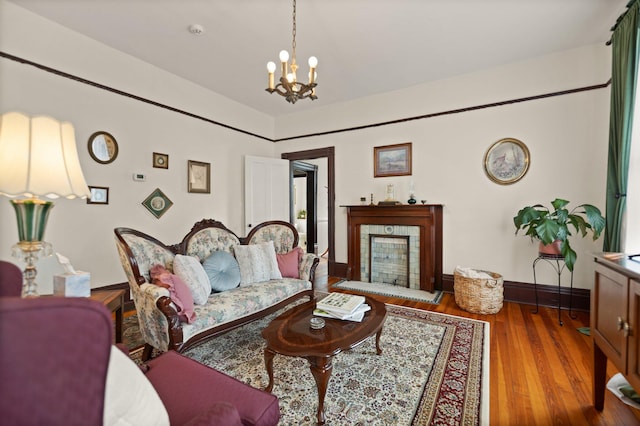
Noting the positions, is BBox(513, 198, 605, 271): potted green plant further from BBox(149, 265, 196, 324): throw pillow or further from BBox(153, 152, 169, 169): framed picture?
BBox(153, 152, 169, 169): framed picture

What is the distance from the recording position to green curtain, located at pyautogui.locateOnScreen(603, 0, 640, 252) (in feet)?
7.57

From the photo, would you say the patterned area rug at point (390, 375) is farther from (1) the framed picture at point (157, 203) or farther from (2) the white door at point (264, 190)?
(2) the white door at point (264, 190)

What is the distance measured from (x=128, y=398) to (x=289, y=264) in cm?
250

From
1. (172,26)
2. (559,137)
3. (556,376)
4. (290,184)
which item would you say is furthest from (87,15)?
(559,137)

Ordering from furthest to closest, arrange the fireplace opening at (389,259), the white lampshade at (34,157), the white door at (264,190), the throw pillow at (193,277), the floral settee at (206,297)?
the white door at (264,190), the fireplace opening at (389,259), the throw pillow at (193,277), the floral settee at (206,297), the white lampshade at (34,157)

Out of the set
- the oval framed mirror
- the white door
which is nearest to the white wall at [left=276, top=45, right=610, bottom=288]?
the white door

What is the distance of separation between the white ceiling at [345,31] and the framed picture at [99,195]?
1.68 meters

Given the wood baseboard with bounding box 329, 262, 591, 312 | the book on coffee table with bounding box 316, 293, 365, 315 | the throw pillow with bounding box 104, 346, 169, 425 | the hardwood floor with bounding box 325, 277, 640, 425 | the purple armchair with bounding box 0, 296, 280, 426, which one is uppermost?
the purple armchair with bounding box 0, 296, 280, 426

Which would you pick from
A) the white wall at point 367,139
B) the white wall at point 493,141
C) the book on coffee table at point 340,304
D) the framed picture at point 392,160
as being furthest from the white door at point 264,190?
the book on coffee table at point 340,304

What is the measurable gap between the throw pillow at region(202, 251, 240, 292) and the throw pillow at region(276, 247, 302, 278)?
A: 0.54m

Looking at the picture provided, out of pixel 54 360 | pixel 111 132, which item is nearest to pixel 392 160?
pixel 111 132

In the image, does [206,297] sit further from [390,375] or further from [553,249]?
[553,249]

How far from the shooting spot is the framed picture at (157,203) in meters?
3.67

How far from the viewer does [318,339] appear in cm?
167
